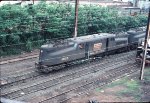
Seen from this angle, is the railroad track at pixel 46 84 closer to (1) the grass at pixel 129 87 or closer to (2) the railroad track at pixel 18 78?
(2) the railroad track at pixel 18 78

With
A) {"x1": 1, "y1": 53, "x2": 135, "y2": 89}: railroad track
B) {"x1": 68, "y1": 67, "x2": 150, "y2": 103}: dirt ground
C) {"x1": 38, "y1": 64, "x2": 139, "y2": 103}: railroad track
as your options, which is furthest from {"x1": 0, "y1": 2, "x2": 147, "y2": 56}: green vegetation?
{"x1": 68, "y1": 67, "x2": 150, "y2": 103}: dirt ground

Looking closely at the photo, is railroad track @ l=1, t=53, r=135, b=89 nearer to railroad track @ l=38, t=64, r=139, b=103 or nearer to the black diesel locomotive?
the black diesel locomotive

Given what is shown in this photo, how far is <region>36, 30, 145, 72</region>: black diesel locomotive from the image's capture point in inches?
879

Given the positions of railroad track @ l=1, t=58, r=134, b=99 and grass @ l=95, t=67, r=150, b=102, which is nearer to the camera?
railroad track @ l=1, t=58, r=134, b=99

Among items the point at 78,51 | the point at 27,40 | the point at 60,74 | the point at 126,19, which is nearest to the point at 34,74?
the point at 60,74

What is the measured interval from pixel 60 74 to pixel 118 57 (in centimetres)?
789

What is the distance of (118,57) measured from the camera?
28.8 meters

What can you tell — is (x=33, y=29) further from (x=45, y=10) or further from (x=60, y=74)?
(x=60, y=74)

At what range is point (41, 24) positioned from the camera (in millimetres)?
28719

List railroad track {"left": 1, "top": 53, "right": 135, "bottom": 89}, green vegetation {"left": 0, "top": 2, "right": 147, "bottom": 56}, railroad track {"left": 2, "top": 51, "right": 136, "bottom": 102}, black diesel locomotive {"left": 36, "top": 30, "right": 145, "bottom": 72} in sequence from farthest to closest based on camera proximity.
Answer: green vegetation {"left": 0, "top": 2, "right": 147, "bottom": 56}
black diesel locomotive {"left": 36, "top": 30, "right": 145, "bottom": 72}
railroad track {"left": 1, "top": 53, "right": 135, "bottom": 89}
railroad track {"left": 2, "top": 51, "right": 136, "bottom": 102}

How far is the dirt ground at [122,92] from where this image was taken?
18.5 metres

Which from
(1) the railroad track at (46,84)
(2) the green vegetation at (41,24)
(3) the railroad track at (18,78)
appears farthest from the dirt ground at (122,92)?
(2) the green vegetation at (41,24)

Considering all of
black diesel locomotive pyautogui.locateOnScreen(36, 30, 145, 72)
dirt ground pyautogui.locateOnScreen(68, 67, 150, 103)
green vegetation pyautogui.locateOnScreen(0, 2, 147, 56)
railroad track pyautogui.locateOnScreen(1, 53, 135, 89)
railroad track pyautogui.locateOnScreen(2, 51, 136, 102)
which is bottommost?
dirt ground pyautogui.locateOnScreen(68, 67, 150, 103)

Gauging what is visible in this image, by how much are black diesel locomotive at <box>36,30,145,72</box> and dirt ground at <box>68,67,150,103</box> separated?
415 centimetres
